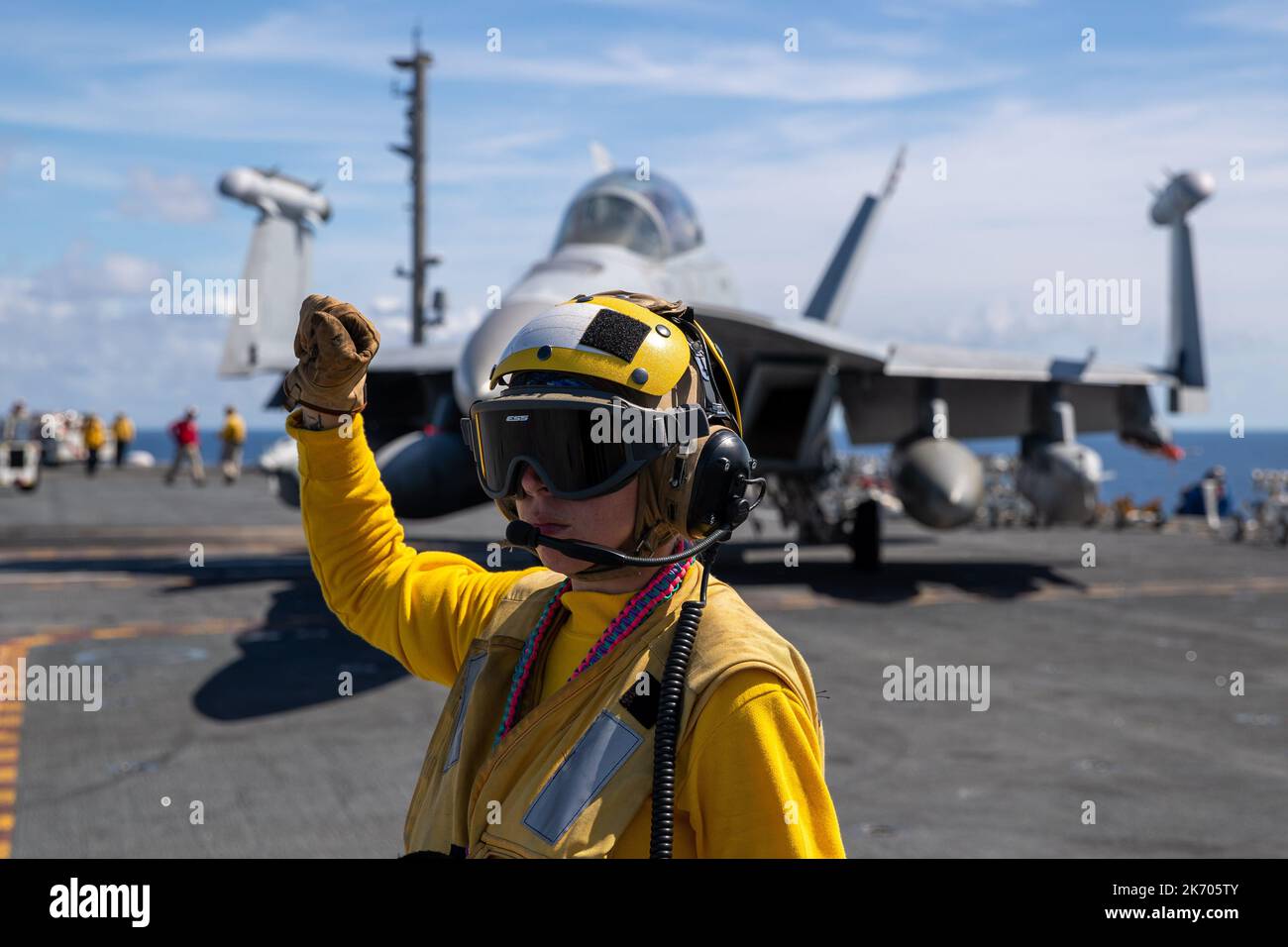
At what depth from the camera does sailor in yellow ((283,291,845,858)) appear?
173 cm

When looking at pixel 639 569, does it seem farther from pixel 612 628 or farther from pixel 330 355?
pixel 330 355

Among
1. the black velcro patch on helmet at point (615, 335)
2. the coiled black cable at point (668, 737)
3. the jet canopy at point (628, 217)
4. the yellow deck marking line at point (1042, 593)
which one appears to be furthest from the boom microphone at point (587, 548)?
the jet canopy at point (628, 217)

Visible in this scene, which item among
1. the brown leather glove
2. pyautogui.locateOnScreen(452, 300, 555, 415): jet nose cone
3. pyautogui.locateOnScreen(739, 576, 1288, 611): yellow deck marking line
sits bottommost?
pyautogui.locateOnScreen(739, 576, 1288, 611): yellow deck marking line

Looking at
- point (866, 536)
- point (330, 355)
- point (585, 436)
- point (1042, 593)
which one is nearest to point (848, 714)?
point (585, 436)

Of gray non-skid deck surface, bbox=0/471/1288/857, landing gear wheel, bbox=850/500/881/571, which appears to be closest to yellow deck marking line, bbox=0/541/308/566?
gray non-skid deck surface, bbox=0/471/1288/857

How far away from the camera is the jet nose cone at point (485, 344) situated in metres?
9.41

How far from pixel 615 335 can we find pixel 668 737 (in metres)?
0.66

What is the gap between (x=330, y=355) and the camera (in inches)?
76.3

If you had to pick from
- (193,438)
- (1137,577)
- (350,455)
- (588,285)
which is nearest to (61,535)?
(588,285)

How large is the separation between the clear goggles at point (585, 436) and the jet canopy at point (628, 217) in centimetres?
1153

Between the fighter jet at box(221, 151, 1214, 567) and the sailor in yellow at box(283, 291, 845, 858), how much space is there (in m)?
7.44

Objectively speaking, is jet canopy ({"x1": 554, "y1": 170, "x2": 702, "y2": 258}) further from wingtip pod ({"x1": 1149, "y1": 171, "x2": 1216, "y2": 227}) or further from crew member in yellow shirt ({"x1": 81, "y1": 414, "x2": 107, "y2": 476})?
crew member in yellow shirt ({"x1": 81, "y1": 414, "x2": 107, "y2": 476})

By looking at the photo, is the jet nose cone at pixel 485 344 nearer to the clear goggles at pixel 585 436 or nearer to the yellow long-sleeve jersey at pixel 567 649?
the yellow long-sleeve jersey at pixel 567 649

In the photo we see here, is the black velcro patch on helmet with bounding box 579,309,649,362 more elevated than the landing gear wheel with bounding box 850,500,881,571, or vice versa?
the black velcro patch on helmet with bounding box 579,309,649,362
